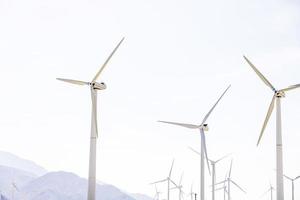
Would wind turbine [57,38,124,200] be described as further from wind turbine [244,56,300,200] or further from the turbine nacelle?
the turbine nacelle

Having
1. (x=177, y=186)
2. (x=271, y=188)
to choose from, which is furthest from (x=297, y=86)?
(x=271, y=188)

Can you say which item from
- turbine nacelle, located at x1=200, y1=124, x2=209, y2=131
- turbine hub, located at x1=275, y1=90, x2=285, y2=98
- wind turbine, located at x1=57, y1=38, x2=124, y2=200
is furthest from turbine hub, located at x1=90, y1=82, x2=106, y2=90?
turbine nacelle, located at x1=200, y1=124, x2=209, y2=131

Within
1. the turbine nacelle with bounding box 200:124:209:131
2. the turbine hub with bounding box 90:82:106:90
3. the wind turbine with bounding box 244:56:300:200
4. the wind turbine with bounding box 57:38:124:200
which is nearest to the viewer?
the wind turbine with bounding box 244:56:300:200

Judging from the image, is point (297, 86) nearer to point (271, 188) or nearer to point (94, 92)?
point (94, 92)

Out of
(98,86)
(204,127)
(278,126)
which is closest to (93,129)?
(98,86)

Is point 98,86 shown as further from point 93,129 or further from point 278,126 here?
point 278,126

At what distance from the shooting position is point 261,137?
6122 cm

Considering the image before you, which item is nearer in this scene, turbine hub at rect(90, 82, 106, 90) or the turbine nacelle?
turbine hub at rect(90, 82, 106, 90)

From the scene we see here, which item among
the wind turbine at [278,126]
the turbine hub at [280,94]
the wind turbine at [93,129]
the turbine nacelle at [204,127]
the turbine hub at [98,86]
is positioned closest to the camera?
the wind turbine at [278,126]

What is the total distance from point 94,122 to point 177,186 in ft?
323

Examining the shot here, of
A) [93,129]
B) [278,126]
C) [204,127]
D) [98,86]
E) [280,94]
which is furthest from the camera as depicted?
[204,127]

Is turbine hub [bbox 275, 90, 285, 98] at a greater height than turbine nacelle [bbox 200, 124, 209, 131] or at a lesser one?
lesser

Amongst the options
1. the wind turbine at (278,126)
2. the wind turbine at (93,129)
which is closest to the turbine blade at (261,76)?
the wind turbine at (278,126)

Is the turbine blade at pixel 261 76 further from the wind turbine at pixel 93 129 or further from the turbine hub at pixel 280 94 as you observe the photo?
the wind turbine at pixel 93 129
